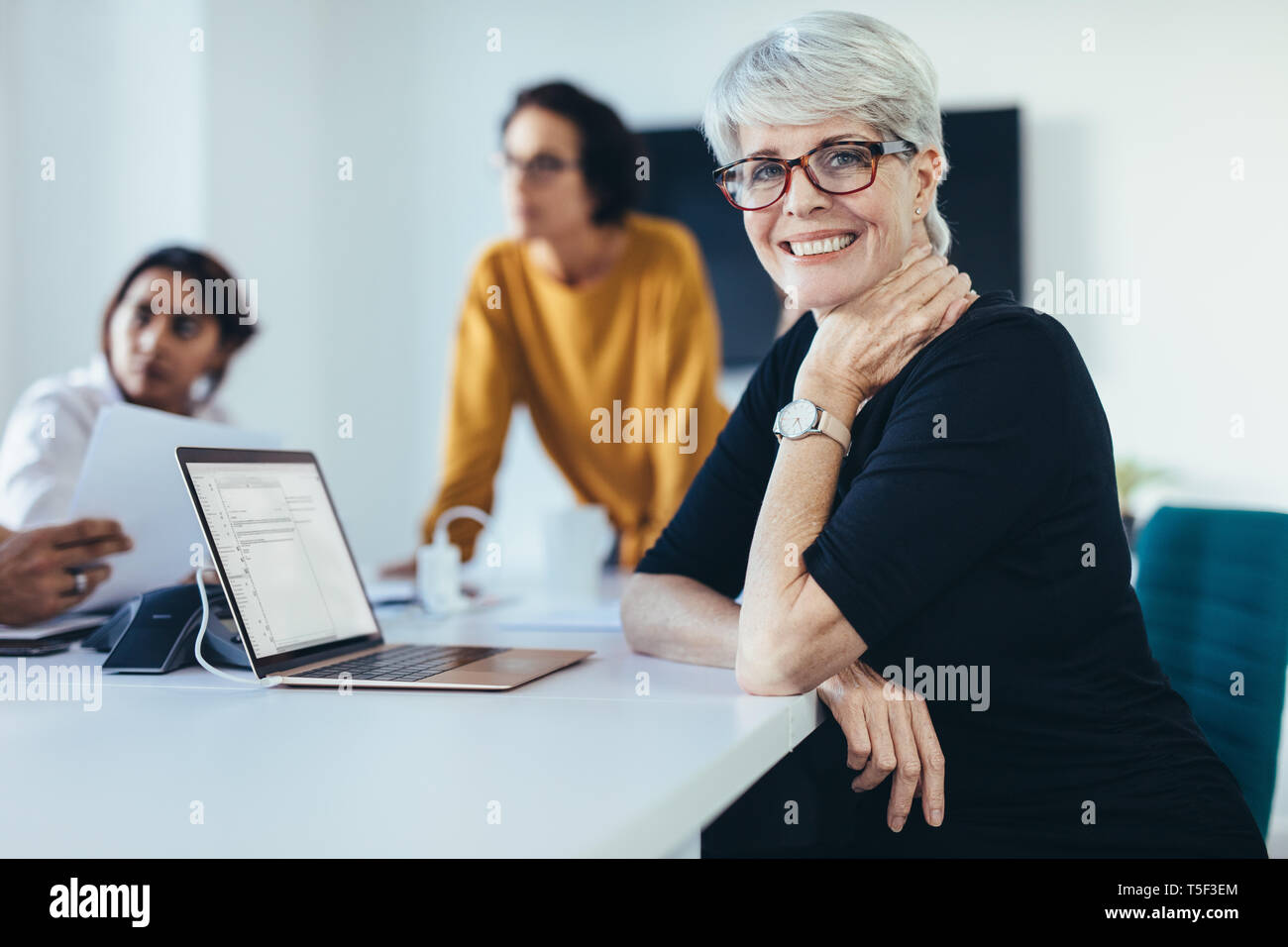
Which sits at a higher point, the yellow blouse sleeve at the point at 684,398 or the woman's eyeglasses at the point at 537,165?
the woman's eyeglasses at the point at 537,165

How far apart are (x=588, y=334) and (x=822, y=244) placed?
59.8 inches

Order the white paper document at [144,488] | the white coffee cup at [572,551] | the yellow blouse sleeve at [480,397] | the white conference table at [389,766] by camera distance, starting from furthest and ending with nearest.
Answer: the yellow blouse sleeve at [480,397]
the white coffee cup at [572,551]
the white paper document at [144,488]
the white conference table at [389,766]

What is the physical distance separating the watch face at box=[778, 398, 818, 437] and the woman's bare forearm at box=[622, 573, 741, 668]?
0.23m

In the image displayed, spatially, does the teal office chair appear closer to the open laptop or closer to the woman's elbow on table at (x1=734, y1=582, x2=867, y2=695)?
Result: the woman's elbow on table at (x1=734, y1=582, x2=867, y2=695)

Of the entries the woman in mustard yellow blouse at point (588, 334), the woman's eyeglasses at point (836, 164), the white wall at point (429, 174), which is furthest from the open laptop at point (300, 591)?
the white wall at point (429, 174)

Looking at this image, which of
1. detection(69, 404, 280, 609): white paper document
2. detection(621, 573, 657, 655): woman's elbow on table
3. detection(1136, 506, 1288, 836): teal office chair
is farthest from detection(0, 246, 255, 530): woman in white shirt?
detection(1136, 506, 1288, 836): teal office chair

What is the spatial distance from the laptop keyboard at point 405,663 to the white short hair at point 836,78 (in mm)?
681

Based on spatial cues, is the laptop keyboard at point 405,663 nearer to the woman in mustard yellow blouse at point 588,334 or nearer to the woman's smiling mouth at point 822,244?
the woman's smiling mouth at point 822,244

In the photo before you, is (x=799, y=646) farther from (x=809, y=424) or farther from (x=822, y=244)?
(x=822, y=244)

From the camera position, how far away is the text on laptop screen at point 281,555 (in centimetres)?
117

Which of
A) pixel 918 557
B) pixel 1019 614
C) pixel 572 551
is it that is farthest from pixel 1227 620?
pixel 572 551

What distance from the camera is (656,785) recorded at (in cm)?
74

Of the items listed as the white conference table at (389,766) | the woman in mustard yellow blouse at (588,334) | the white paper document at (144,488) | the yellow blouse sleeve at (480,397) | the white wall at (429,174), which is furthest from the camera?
the white wall at (429,174)
